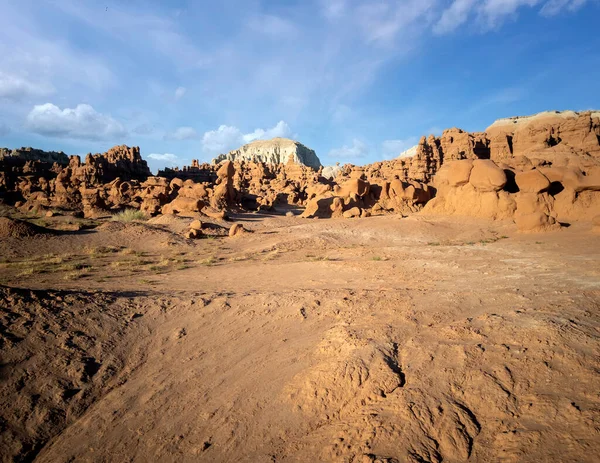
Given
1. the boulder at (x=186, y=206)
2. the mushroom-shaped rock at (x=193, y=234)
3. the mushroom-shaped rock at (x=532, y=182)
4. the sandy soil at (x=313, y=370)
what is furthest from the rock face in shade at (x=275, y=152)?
the sandy soil at (x=313, y=370)

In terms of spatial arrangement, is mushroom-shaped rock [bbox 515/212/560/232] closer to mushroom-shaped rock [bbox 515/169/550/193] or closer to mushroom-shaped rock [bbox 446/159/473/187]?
mushroom-shaped rock [bbox 515/169/550/193]

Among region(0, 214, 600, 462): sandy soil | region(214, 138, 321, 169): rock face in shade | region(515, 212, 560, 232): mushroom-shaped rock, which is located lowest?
region(0, 214, 600, 462): sandy soil

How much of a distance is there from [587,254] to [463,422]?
30.3ft

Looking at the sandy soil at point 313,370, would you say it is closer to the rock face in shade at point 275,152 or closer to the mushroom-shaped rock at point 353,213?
the mushroom-shaped rock at point 353,213

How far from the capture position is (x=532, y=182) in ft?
54.6

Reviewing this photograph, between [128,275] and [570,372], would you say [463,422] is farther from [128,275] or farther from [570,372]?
[128,275]

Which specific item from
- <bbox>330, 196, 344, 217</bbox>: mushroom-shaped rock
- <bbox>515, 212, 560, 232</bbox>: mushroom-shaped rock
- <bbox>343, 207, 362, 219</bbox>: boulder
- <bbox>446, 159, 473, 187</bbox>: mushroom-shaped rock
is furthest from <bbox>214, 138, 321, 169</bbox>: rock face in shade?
<bbox>515, 212, 560, 232</bbox>: mushroom-shaped rock

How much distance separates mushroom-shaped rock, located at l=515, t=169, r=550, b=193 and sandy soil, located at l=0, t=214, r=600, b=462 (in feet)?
35.9

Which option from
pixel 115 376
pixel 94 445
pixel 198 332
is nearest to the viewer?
pixel 94 445

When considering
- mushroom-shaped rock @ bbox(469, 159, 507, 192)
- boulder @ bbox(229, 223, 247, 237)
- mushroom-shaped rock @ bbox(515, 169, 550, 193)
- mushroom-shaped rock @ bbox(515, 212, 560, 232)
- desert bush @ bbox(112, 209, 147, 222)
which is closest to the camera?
mushroom-shaped rock @ bbox(515, 212, 560, 232)

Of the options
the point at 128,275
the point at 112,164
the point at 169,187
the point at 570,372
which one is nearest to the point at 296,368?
the point at 570,372

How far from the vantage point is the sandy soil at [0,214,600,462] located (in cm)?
275

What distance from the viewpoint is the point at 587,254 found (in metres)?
8.91

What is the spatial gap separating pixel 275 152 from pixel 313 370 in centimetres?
12972
